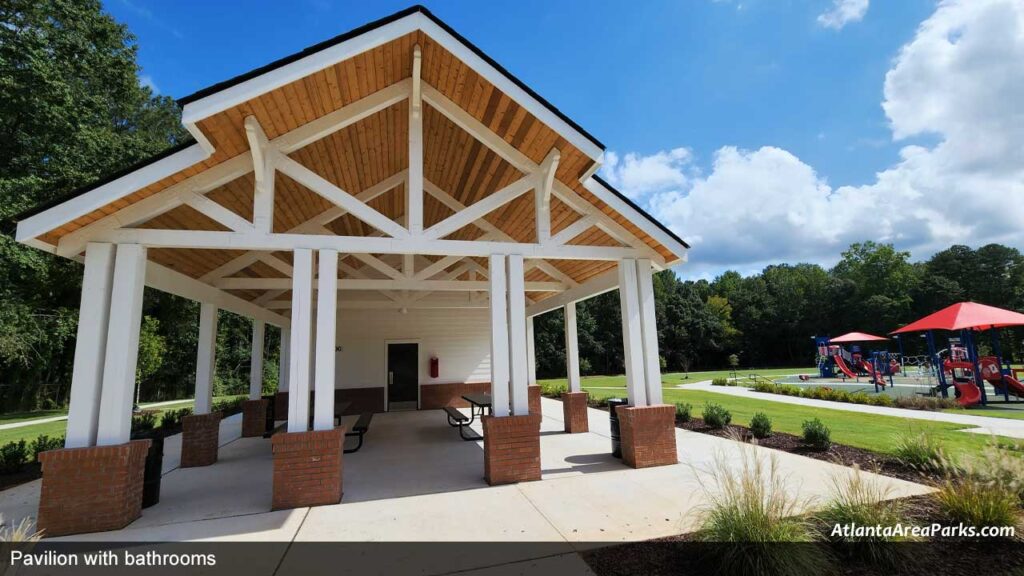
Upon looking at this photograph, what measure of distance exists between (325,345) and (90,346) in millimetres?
2481

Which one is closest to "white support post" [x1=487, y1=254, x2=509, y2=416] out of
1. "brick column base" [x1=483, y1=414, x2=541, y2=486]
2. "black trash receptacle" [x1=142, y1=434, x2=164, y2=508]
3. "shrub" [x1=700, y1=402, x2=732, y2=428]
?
"brick column base" [x1=483, y1=414, x2=541, y2=486]

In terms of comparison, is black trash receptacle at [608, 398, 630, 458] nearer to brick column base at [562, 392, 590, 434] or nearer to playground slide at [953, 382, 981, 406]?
brick column base at [562, 392, 590, 434]

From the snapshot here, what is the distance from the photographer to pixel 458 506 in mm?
5215

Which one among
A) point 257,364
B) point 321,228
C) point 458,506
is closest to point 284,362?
point 257,364

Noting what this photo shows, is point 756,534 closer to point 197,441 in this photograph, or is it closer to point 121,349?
→ point 121,349

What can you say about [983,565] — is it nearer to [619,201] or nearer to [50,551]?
[619,201]

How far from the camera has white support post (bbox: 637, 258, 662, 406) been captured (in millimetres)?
7004

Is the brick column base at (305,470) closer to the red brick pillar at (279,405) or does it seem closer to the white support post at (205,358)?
the white support post at (205,358)

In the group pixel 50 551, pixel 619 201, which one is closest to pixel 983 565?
pixel 619 201

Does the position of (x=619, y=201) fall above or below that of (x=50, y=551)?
above

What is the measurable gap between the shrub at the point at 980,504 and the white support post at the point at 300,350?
6.74 meters

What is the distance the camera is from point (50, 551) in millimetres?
4301

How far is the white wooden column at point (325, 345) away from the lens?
215 inches

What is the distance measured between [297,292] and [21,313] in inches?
734
